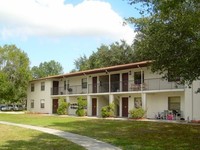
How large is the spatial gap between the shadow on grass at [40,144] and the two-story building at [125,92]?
11.9m

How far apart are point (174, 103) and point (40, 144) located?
65.2 ft

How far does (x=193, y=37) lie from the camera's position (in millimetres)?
16031

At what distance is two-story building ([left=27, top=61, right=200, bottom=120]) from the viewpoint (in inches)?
1261

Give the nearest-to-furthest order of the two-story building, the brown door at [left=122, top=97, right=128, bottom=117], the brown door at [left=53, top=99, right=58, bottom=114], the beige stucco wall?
1. the two-story building
2. the beige stucco wall
3. the brown door at [left=122, top=97, right=128, bottom=117]
4. the brown door at [left=53, top=99, right=58, bottom=114]

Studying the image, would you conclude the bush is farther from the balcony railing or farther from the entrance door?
the entrance door

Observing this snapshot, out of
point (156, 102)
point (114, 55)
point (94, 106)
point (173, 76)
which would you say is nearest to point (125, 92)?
point (156, 102)

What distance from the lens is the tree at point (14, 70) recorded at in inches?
2319

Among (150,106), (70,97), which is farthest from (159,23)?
(70,97)

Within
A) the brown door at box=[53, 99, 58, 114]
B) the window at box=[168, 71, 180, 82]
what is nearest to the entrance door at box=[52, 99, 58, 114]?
the brown door at box=[53, 99, 58, 114]

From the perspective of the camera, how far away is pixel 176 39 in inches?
646

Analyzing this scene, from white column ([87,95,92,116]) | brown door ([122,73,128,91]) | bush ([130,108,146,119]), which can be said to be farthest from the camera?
white column ([87,95,92,116])

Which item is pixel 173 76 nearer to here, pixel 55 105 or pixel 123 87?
pixel 123 87

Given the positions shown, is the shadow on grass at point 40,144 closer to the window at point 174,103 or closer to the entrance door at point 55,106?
the window at point 174,103

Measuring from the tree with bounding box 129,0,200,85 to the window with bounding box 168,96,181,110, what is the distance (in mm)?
15354
